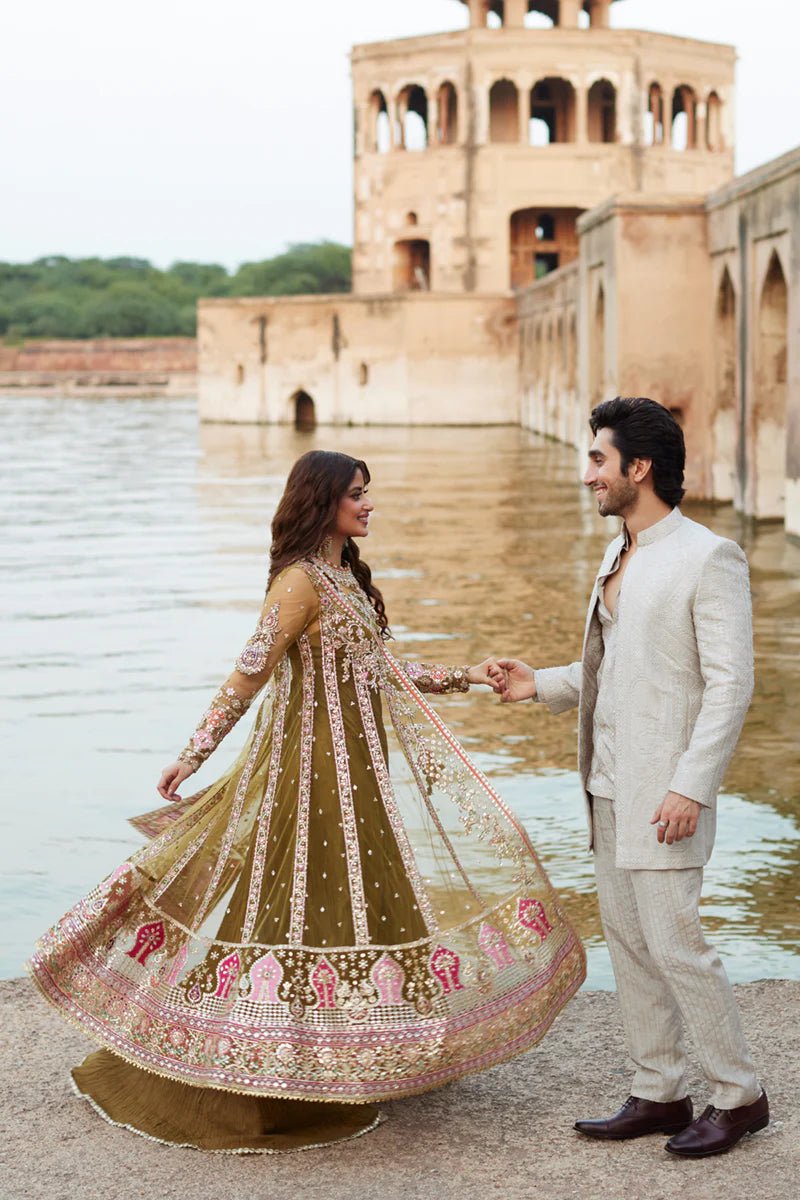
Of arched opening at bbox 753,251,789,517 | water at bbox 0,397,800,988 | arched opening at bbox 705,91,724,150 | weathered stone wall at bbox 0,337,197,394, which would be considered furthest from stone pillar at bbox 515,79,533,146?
weathered stone wall at bbox 0,337,197,394

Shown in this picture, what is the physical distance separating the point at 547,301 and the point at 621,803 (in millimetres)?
28288

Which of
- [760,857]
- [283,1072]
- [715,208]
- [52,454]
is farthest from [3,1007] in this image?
[52,454]

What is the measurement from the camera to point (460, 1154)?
3.15m

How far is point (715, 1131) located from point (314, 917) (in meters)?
0.77

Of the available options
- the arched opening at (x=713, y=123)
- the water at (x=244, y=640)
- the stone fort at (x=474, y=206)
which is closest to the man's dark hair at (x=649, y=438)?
the water at (x=244, y=640)

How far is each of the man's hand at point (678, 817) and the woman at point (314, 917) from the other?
47 cm

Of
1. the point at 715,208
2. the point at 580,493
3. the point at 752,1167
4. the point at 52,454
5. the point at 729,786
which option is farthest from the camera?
the point at 52,454

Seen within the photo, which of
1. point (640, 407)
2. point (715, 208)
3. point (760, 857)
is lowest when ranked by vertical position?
point (760, 857)

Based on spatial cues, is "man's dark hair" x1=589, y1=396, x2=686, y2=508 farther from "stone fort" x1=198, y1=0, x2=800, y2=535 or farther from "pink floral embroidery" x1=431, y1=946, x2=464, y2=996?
"stone fort" x1=198, y1=0, x2=800, y2=535

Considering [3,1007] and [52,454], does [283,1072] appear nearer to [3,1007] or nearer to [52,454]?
[3,1007]

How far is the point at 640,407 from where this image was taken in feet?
10.3

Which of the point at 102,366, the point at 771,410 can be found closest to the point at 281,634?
the point at 771,410

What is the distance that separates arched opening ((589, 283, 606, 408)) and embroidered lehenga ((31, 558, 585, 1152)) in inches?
711

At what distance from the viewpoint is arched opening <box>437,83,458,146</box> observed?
1508 inches
